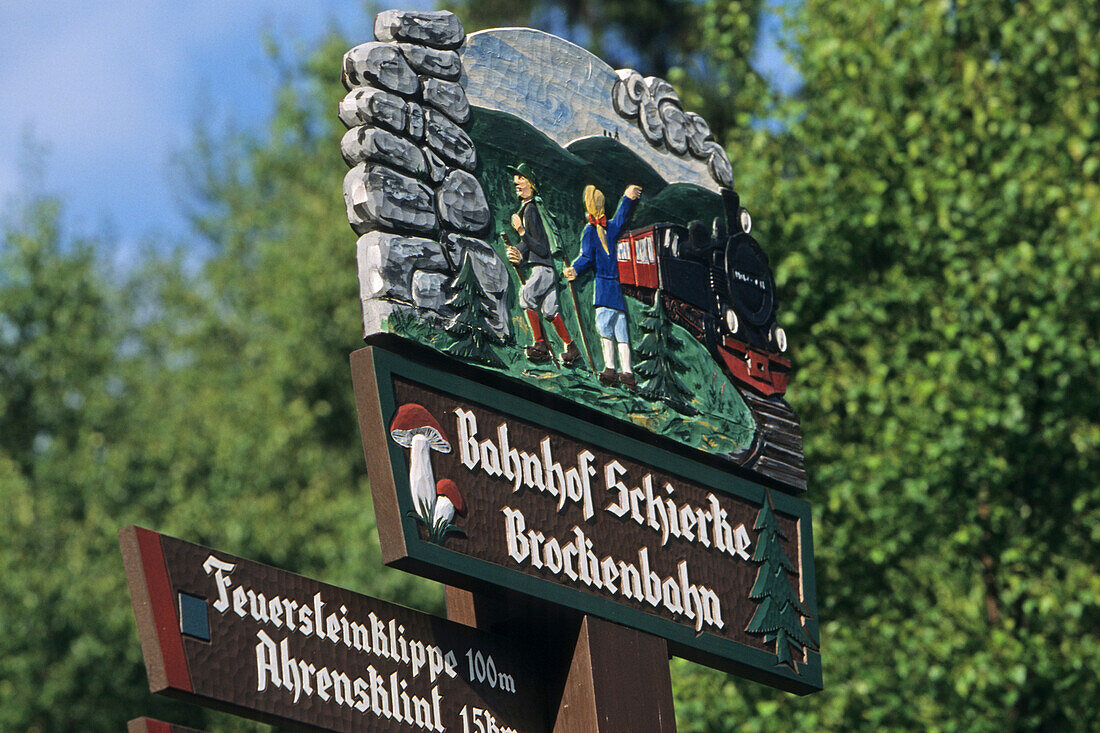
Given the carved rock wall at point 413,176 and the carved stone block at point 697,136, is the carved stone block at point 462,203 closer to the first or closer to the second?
the carved rock wall at point 413,176

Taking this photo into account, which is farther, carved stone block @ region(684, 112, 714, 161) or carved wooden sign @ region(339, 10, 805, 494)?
carved stone block @ region(684, 112, 714, 161)

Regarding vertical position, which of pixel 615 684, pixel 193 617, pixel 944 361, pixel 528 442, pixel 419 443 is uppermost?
pixel 944 361

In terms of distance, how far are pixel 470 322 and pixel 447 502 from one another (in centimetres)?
61

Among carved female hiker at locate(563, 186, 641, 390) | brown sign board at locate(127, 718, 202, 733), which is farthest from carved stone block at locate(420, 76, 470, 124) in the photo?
brown sign board at locate(127, 718, 202, 733)

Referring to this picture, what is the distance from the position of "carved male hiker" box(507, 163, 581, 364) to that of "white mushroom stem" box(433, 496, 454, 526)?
26.6 inches

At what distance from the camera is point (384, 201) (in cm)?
429

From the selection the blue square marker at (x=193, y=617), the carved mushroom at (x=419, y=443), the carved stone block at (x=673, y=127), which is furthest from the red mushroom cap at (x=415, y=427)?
the carved stone block at (x=673, y=127)

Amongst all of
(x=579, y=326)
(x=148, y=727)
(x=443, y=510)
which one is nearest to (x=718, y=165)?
(x=579, y=326)

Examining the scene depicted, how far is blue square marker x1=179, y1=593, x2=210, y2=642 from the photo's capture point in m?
3.71

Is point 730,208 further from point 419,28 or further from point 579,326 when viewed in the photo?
point 419,28

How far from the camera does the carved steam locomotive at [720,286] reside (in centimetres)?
522

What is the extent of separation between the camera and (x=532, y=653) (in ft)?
15.0

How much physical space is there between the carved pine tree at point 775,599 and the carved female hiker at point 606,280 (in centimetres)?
80

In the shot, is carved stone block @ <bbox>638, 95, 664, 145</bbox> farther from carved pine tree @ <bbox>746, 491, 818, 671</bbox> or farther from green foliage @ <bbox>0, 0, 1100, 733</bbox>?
green foliage @ <bbox>0, 0, 1100, 733</bbox>
